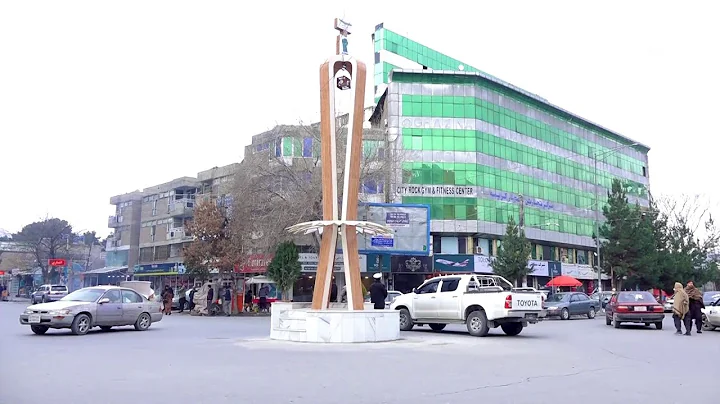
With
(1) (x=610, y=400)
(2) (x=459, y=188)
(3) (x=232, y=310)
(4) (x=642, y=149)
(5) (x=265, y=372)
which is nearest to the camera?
(1) (x=610, y=400)

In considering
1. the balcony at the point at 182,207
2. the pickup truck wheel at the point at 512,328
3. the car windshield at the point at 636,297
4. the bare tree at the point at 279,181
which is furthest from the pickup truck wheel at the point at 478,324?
the balcony at the point at 182,207

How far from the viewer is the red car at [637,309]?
22.3 metres

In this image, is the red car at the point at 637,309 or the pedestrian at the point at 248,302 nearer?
the red car at the point at 637,309

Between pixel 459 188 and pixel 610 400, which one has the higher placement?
pixel 459 188

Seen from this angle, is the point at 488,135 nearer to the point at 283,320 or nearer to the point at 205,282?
the point at 205,282

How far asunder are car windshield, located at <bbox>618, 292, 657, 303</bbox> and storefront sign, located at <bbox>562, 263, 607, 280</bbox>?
36820 mm

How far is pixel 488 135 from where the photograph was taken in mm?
52625

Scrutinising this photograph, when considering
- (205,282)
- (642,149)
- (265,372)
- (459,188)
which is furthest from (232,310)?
(642,149)

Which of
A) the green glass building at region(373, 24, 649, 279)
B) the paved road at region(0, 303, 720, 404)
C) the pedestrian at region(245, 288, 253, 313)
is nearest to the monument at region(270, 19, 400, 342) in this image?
the paved road at region(0, 303, 720, 404)

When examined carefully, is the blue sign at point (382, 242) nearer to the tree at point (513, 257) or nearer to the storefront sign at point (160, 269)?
the tree at point (513, 257)

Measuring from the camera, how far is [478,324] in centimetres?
1853

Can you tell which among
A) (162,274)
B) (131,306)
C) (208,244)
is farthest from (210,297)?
(162,274)

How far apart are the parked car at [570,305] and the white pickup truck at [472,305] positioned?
1103cm

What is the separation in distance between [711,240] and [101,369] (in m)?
59.0
